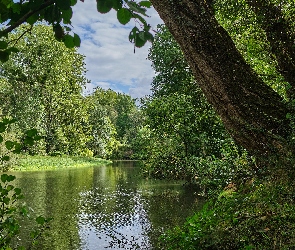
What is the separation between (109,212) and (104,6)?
12077 millimetres

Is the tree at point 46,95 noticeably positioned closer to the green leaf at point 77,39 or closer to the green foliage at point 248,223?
the green foliage at point 248,223

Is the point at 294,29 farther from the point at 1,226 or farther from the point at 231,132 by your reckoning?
the point at 1,226

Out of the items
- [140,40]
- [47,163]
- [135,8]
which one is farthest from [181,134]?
[47,163]

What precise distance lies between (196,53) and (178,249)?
4455mm

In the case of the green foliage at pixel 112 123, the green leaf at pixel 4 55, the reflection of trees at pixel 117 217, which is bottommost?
the reflection of trees at pixel 117 217

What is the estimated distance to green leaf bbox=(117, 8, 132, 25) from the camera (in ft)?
4.93

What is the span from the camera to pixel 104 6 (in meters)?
1.46

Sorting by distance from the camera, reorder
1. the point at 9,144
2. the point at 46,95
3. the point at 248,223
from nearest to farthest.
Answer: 1. the point at 9,144
2. the point at 248,223
3. the point at 46,95

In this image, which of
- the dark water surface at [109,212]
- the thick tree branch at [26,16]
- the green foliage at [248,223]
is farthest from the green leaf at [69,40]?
the dark water surface at [109,212]

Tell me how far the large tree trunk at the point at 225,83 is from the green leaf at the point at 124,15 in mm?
906

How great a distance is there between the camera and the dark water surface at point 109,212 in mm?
9094

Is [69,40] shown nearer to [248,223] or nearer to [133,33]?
[133,33]

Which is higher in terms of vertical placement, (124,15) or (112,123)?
(112,123)

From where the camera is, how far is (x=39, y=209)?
12.9 meters
